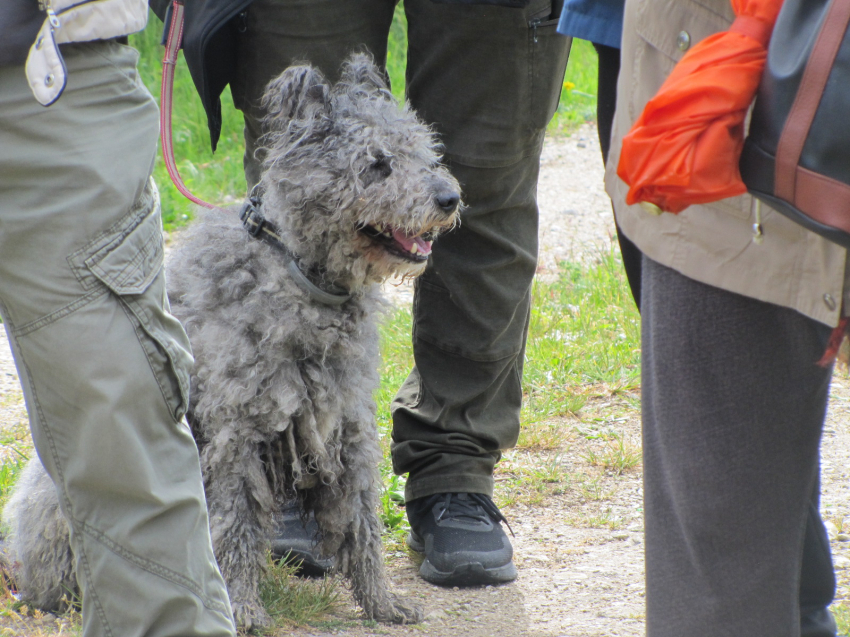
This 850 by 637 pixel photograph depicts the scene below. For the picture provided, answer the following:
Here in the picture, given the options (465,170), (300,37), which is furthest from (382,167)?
(300,37)

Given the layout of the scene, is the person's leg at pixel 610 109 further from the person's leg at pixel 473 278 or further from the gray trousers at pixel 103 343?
the gray trousers at pixel 103 343

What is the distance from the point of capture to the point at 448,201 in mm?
2613

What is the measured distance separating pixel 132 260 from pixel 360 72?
120cm

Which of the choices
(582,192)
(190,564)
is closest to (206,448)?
(190,564)

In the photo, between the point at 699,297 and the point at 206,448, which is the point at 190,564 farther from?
the point at 699,297

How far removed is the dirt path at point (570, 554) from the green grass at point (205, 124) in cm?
224

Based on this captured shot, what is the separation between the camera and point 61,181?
170 cm

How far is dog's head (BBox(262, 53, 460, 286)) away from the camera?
262cm

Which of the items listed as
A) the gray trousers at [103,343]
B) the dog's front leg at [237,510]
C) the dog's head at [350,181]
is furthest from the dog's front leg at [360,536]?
the gray trousers at [103,343]

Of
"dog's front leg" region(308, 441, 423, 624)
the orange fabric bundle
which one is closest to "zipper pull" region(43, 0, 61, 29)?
the orange fabric bundle

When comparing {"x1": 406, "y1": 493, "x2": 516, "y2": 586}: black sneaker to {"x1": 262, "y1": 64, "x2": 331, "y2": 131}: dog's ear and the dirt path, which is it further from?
{"x1": 262, "y1": 64, "x2": 331, "y2": 131}: dog's ear

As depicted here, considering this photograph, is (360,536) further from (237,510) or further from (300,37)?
(300,37)

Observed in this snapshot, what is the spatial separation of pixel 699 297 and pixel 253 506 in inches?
63.8

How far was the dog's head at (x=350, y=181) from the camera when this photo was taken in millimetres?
2621
